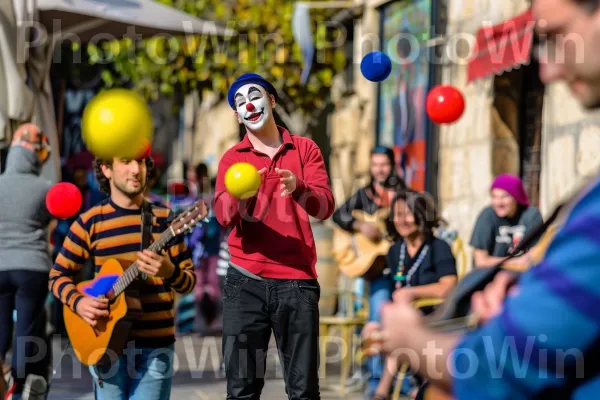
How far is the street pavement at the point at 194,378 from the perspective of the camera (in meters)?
8.12

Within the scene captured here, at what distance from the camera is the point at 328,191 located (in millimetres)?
4816

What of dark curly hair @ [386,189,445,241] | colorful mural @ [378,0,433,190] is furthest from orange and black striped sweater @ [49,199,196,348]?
colorful mural @ [378,0,433,190]

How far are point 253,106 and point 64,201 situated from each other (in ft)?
6.69

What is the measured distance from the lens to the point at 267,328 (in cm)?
488

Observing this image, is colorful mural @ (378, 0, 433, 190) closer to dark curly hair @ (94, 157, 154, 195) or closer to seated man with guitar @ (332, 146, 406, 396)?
seated man with guitar @ (332, 146, 406, 396)

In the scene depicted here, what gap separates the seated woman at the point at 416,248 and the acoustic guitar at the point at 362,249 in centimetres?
52

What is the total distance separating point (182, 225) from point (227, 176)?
93 centimetres

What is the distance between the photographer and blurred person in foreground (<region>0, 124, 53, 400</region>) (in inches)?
265

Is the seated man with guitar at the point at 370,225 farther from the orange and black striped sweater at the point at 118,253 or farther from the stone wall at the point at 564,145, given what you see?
the orange and black striped sweater at the point at 118,253

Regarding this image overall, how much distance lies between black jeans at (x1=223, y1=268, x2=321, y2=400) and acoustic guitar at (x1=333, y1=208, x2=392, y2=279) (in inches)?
126

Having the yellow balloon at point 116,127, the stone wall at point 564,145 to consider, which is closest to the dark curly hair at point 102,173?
the yellow balloon at point 116,127

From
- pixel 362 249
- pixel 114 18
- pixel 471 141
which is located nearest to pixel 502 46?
pixel 471 141

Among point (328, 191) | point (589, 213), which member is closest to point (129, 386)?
point (328, 191)

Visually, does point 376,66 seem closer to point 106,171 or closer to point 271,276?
point 271,276
